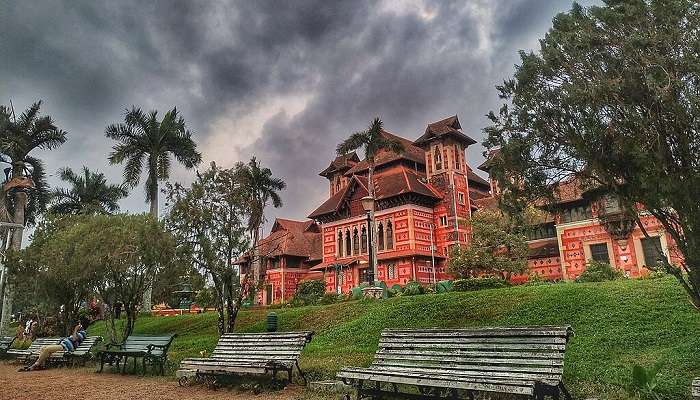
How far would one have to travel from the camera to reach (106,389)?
1001 cm

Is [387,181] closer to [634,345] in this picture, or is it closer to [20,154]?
[20,154]

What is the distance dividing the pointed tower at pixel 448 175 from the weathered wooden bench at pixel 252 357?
3027 centimetres

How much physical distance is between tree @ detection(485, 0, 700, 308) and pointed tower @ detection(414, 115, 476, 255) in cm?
3215

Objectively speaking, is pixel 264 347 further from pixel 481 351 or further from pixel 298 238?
pixel 298 238

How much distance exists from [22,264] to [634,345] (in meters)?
23.7

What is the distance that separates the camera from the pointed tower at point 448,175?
39938 mm

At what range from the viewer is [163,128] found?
32469 mm

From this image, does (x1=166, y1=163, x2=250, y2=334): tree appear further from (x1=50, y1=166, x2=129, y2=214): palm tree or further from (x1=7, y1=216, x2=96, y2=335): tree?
(x1=50, y1=166, x2=129, y2=214): palm tree

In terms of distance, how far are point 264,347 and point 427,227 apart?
3093 cm

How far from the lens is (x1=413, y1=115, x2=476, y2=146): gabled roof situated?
4250 centimetres

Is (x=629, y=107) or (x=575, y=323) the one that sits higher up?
(x=629, y=107)

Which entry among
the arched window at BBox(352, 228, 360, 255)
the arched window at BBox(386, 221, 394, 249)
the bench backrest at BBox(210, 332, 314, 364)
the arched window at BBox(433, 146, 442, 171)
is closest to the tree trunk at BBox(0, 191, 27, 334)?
the bench backrest at BBox(210, 332, 314, 364)

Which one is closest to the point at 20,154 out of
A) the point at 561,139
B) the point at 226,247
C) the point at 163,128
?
the point at 163,128

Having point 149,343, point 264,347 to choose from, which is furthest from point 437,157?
point 264,347
